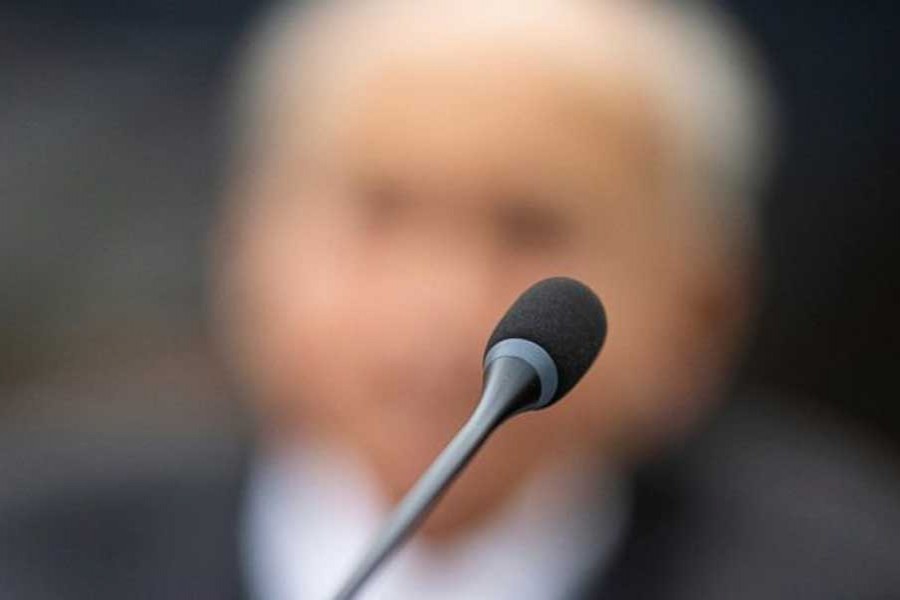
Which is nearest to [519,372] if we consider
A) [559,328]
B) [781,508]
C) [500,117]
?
[559,328]

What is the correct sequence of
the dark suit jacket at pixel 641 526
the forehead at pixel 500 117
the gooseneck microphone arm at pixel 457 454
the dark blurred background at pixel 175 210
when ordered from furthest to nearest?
the dark blurred background at pixel 175 210 → the dark suit jacket at pixel 641 526 → the forehead at pixel 500 117 → the gooseneck microphone arm at pixel 457 454

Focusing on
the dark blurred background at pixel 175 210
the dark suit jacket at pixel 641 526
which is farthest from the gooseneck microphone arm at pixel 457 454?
the dark blurred background at pixel 175 210

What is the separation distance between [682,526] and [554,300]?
0.43m

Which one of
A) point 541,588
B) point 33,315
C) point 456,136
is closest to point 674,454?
point 541,588

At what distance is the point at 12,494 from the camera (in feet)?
2.92

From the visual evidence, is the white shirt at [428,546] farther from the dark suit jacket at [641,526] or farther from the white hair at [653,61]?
the white hair at [653,61]

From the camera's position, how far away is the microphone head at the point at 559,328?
306mm

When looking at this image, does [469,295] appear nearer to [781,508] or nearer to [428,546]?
[428,546]

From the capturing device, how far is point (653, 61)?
0.65 meters

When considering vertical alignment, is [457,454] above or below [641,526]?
above

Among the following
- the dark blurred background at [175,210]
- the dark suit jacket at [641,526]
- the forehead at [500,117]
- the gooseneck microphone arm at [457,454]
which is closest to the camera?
the gooseneck microphone arm at [457,454]

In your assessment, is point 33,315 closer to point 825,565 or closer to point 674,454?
point 674,454

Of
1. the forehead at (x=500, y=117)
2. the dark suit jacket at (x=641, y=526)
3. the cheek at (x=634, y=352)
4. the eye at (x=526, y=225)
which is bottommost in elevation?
the dark suit jacket at (x=641, y=526)

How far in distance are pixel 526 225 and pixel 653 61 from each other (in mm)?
107
